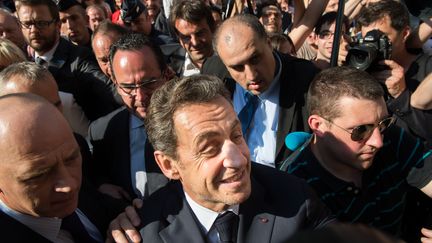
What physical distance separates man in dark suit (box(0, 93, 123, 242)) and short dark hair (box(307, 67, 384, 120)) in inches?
45.8

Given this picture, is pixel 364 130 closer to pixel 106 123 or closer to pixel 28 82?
pixel 106 123

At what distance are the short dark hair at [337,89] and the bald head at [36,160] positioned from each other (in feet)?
3.86

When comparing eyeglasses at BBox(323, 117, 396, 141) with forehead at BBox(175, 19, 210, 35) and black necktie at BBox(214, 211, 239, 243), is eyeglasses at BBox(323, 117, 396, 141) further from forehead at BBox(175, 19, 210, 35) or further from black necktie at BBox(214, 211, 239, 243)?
forehead at BBox(175, 19, 210, 35)

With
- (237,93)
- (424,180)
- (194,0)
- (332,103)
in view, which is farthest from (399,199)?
(194,0)

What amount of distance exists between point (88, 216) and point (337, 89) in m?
1.23

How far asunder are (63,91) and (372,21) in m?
2.25

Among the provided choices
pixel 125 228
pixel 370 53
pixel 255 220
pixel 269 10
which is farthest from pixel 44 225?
pixel 269 10

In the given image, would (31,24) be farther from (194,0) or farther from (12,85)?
(12,85)

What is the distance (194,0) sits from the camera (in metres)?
3.44

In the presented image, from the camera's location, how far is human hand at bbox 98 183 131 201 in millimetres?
2111

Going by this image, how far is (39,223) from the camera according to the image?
1.41 metres

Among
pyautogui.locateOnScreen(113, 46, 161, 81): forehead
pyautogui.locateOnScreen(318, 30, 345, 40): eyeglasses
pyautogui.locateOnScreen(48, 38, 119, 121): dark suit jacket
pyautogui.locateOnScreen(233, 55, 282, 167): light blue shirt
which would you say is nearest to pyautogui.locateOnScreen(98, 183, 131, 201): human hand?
pyautogui.locateOnScreen(113, 46, 161, 81): forehead

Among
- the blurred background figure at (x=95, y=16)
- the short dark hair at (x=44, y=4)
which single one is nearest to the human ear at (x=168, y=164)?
the short dark hair at (x=44, y=4)

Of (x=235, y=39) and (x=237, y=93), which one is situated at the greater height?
(x=235, y=39)
